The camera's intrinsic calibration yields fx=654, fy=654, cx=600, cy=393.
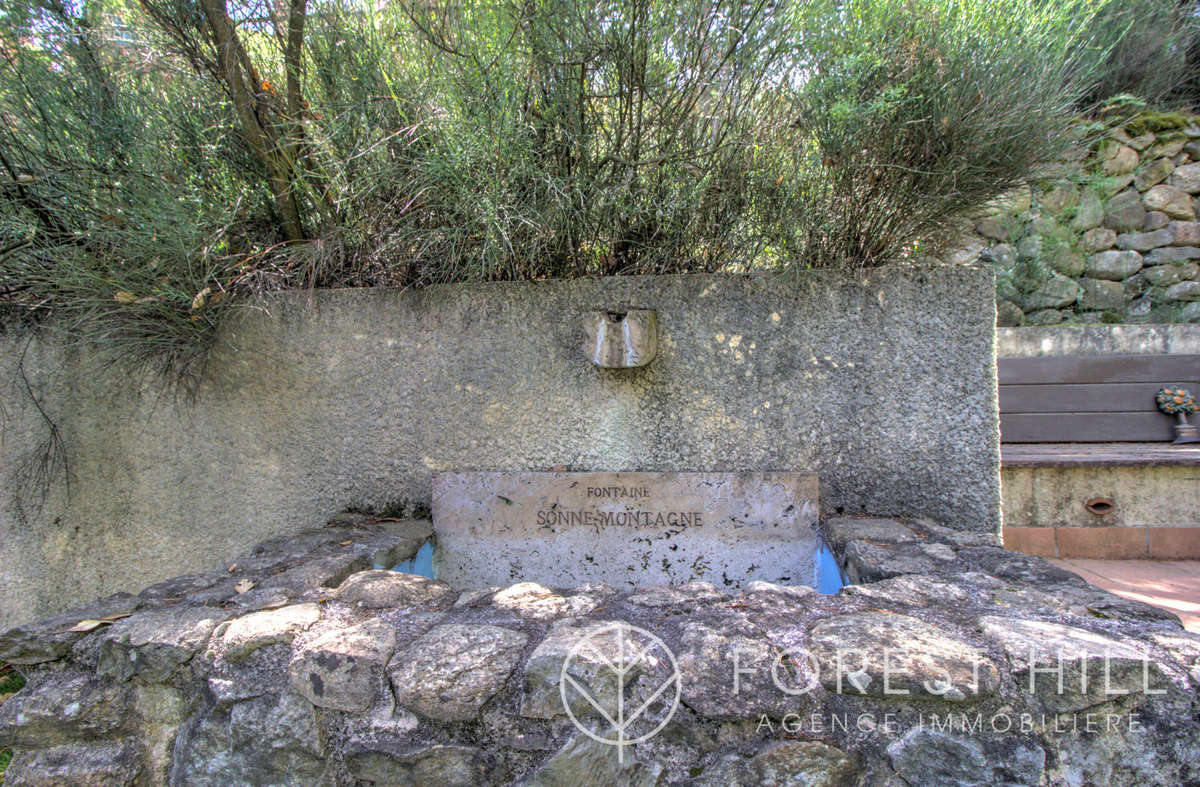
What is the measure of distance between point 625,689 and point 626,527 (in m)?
1.12

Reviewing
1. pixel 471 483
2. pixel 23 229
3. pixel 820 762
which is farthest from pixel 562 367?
pixel 23 229

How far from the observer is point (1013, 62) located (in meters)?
2.22

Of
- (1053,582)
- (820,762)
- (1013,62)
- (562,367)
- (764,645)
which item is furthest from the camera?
(562,367)

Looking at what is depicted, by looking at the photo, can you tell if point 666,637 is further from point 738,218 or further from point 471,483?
point 738,218

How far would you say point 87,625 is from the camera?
1513mm

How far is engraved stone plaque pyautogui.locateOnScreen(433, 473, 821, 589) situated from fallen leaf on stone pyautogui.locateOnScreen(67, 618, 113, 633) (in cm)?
105

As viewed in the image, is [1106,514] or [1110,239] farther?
[1110,239]

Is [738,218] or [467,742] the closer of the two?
[467,742]

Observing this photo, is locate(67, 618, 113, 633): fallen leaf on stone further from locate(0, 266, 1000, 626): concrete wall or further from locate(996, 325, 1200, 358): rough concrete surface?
locate(996, 325, 1200, 358): rough concrete surface

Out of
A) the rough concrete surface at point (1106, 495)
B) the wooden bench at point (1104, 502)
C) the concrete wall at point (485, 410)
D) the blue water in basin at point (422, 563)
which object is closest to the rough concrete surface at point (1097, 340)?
the wooden bench at point (1104, 502)

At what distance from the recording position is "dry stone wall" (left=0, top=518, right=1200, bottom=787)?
1164mm

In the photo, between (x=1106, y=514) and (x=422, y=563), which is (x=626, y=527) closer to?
(x=422, y=563)

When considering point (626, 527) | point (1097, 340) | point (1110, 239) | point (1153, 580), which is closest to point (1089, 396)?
point (1097, 340)

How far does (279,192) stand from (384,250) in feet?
1.63
